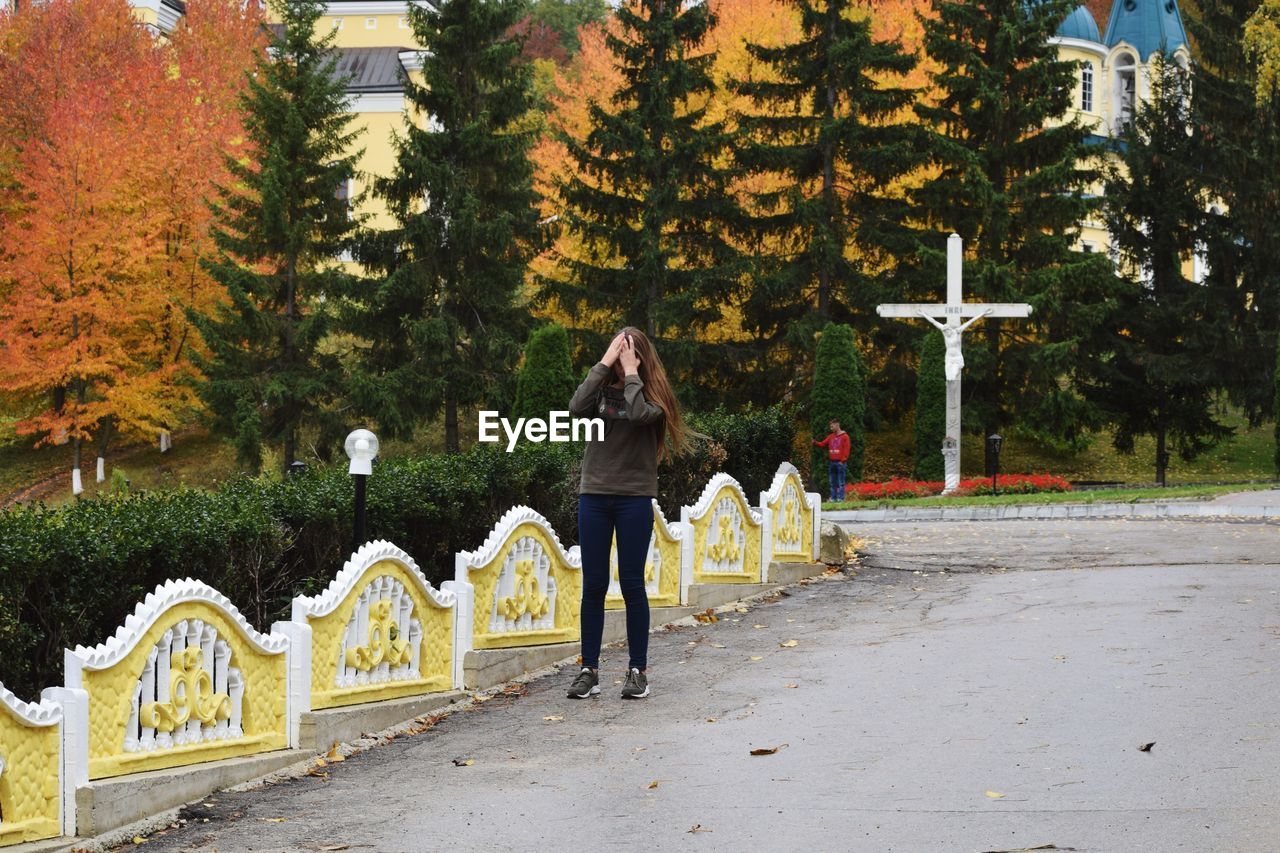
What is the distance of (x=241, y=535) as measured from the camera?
8.06 metres

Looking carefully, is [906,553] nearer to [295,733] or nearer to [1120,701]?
[1120,701]

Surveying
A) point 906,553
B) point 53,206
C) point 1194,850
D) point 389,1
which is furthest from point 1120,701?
point 389,1

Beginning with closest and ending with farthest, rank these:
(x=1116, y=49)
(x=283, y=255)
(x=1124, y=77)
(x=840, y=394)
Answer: (x=840, y=394)
(x=283, y=255)
(x=1116, y=49)
(x=1124, y=77)

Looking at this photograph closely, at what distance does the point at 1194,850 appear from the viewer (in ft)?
15.9

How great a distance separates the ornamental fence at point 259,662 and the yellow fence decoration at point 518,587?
0.01 m

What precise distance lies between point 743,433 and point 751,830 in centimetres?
1172

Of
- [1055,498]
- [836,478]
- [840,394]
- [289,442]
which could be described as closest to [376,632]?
[1055,498]

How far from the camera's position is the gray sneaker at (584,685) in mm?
8148

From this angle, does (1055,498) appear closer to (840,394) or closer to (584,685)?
(840,394)

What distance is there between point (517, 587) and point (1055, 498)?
55.5 feet

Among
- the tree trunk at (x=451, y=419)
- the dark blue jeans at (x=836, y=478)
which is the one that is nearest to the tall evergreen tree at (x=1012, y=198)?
the dark blue jeans at (x=836, y=478)

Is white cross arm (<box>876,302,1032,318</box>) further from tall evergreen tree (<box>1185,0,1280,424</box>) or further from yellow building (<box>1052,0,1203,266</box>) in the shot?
yellow building (<box>1052,0,1203,266</box>)

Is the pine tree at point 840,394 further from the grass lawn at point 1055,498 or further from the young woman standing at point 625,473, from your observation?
the young woman standing at point 625,473

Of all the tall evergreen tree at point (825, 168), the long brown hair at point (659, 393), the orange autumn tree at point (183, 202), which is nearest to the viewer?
the long brown hair at point (659, 393)
